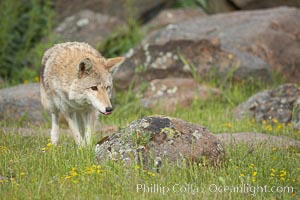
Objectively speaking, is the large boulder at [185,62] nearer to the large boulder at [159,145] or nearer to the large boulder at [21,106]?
the large boulder at [21,106]

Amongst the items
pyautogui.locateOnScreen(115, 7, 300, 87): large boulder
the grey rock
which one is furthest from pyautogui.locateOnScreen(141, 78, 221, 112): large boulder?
the grey rock

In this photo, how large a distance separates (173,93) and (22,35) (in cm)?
552

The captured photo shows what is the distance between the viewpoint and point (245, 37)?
15.7 m

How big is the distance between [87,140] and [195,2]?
37.3ft

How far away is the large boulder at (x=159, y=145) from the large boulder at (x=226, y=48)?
21.2ft

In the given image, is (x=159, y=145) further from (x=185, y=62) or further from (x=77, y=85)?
(x=185, y=62)

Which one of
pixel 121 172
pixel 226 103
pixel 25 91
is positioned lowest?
pixel 226 103

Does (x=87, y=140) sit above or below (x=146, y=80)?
above

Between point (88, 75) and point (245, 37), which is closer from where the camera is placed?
point (88, 75)

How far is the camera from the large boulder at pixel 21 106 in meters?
12.0

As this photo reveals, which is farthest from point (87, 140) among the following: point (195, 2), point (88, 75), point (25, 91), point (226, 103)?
point (195, 2)

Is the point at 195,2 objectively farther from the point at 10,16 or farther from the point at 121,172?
the point at 121,172

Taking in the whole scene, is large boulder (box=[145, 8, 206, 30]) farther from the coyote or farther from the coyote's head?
the coyote's head

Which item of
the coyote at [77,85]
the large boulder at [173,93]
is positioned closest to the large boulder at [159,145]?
the coyote at [77,85]
